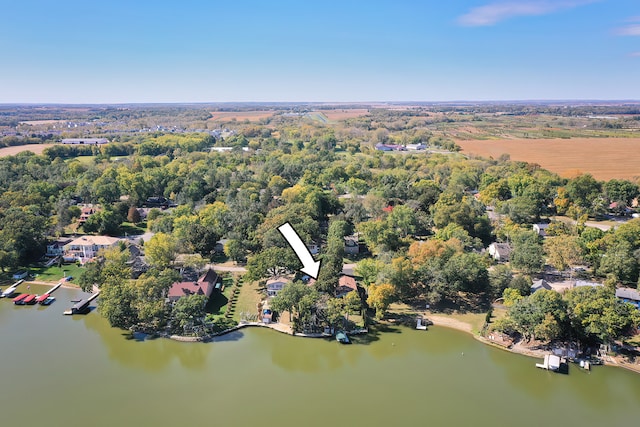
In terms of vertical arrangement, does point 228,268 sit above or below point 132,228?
below

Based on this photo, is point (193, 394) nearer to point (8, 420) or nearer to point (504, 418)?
point (8, 420)

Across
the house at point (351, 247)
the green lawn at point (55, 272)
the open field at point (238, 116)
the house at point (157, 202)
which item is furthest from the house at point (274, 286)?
the open field at point (238, 116)

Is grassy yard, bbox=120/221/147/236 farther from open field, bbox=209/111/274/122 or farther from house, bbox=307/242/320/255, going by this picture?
open field, bbox=209/111/274/122

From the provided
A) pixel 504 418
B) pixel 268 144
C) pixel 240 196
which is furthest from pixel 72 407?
pixel 268 144

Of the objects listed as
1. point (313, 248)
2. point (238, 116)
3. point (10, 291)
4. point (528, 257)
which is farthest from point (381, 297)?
point (238, 116)

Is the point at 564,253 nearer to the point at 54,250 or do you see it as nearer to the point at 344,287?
the point at 344,287
